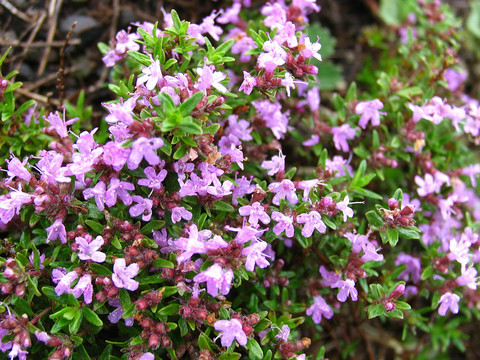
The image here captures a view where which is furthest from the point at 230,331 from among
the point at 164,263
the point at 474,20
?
the point at 474,20

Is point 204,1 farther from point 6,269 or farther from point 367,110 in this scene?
point 6,269

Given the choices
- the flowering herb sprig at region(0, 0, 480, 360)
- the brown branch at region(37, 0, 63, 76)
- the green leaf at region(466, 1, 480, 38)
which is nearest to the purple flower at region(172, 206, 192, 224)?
the flowering herb sprig at region(0, 0, 480, 360)

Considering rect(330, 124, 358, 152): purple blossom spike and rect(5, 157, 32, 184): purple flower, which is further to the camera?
rect(330, 124, 358, 152): purple blossom spike

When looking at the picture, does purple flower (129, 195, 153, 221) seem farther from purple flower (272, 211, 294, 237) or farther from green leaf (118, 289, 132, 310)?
purple flower (272, 211, 294, 237)

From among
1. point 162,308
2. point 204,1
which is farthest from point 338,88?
point 162,308

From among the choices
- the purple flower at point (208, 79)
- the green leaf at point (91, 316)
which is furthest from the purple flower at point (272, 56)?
the green leaf at point (91, 316)

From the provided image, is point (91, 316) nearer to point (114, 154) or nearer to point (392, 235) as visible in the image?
point (114, 154)

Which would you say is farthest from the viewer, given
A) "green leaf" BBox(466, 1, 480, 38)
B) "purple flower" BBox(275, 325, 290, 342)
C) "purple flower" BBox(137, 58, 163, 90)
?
"green leaf" BBox(466, 1, 480, 38)
